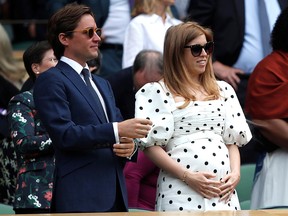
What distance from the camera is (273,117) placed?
689 centimetres

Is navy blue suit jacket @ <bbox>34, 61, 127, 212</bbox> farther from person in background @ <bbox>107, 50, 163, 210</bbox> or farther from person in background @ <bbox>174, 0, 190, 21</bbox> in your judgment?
person in background @ <bbox>174, 0, 190, 21</bbox>

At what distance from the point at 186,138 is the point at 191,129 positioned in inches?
2.3

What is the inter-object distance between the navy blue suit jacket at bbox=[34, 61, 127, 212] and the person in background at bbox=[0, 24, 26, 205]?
150 centimetres

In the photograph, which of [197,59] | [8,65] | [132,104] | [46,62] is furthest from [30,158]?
[8,65]

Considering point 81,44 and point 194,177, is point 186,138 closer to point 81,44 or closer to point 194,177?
point 194,177

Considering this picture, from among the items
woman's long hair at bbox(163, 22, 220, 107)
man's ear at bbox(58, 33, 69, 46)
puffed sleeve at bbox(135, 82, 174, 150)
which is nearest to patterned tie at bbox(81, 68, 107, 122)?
man's ear at bbox(58, 33, 69, 46)

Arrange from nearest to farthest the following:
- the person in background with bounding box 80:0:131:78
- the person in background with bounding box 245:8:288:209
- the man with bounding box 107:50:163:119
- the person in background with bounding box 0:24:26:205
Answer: the person in background with bounding box 245:8:288:209
the person in background with bounding box 0:24:26:205
the man with bounding box 107:50:163:119
the person in background with bounding box 80:0:131:78

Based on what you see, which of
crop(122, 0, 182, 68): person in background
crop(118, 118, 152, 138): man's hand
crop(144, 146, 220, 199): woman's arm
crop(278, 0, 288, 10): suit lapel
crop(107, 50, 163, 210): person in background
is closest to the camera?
crop(118, 118, 152, 138): man's hand

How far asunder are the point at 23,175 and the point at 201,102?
1.19 metres

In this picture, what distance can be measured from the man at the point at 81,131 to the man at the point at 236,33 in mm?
3199

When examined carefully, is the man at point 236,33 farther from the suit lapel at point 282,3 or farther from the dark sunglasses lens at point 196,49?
the dark sunglasses lens at point 196,49

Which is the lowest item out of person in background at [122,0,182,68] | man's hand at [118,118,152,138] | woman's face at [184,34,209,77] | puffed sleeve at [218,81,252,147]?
person in background at [122,0,182,68]

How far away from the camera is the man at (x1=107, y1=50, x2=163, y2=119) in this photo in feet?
Result: 23.6

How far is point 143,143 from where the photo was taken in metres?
5.95
